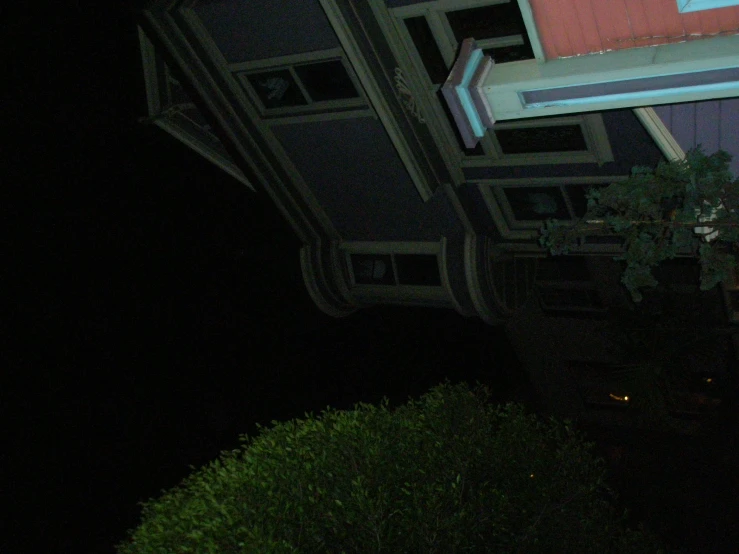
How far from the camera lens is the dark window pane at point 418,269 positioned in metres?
13.9

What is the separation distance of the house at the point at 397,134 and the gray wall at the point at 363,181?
30mm

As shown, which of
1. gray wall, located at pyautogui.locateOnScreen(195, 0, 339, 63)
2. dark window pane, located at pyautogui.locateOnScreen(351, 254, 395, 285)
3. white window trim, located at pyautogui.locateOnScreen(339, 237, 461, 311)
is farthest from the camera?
dark window pane, located at pyautogui.locateOnScreen(351, 254, 395, 285)

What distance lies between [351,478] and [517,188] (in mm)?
6641

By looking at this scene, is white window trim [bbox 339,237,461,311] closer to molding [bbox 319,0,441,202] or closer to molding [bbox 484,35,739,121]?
molding [bbox 319,0,441,202]

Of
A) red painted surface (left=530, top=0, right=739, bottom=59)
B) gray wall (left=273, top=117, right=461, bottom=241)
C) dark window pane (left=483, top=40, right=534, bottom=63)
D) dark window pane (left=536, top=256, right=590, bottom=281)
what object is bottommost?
red painted surface (left=530, top=0, right=739, bottom=59)

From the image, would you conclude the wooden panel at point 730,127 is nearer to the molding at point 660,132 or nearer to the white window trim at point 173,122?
the molding at point 660,132

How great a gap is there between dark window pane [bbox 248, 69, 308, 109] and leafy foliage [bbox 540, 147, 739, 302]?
6.46 meters

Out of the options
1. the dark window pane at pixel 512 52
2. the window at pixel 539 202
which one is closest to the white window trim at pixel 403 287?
the window at pixel 539 202

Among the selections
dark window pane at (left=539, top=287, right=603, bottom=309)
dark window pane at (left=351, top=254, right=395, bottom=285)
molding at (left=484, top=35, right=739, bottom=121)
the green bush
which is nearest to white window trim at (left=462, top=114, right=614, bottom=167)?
dark window pane at (left=351, top=254, right=395, bottom=285)

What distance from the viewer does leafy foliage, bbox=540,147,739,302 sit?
6913 millimetres

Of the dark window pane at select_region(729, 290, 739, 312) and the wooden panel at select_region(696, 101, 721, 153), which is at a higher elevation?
the dark window pane at select_region(729, 290, 739, 312)

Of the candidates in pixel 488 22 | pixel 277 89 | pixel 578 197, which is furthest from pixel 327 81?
pixel 578 197

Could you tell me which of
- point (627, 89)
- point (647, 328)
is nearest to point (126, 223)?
point (627, 89)

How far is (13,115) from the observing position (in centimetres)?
1216
